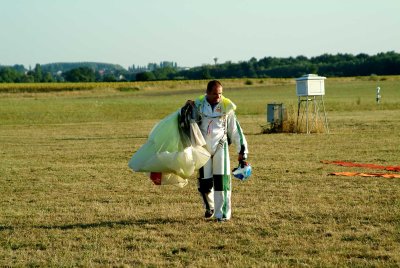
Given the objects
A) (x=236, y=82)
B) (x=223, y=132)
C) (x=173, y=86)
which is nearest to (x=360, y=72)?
(x=236, y=82)

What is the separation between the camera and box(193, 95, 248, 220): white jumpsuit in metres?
9.30

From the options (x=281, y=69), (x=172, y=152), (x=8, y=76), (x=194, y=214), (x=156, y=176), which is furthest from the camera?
(x=8, y=76)

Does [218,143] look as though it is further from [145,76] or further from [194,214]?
[145,76]

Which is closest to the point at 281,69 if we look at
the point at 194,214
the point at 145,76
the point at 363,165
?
the point at 145,76

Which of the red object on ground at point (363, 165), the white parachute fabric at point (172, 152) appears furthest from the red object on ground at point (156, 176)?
the red object on ground at point (363, 165)

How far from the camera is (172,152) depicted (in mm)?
9359

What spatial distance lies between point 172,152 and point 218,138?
24.5 inches

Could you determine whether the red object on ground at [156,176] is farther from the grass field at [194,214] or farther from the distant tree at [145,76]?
the distant tree at [145,76]

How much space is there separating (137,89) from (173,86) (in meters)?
6.04

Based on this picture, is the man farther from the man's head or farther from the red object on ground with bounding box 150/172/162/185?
the red object on ground with bounding box 150/172/162/185

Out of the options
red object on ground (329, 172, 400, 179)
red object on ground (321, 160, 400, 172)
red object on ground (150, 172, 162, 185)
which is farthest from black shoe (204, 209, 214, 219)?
red object on ground (321, 160, 400, 172)

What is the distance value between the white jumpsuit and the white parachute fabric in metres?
0.13

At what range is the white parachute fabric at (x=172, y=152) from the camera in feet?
30.5

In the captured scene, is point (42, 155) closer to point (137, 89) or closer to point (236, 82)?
point (137, 89)
